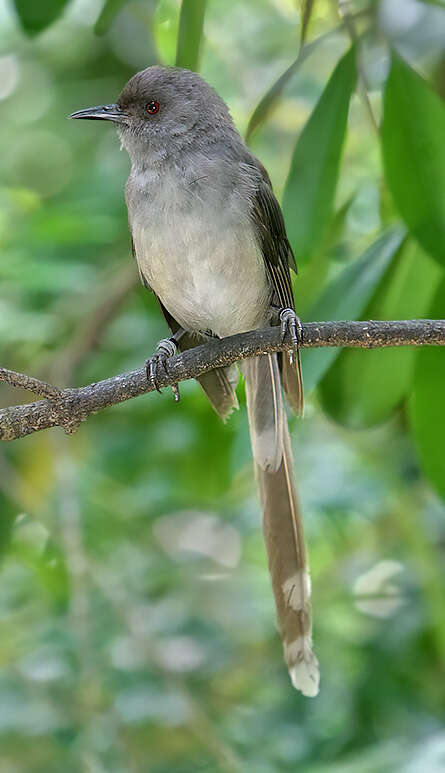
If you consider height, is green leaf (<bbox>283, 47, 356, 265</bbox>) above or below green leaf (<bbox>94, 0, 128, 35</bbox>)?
below

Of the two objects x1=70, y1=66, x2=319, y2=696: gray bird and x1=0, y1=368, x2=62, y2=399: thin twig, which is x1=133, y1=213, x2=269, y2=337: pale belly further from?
x1=0, y1=368, x2=62, y2=399: thin twig

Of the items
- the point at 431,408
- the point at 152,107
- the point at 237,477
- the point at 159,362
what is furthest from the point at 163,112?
the point at 237,477

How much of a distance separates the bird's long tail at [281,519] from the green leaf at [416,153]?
969 millimetres

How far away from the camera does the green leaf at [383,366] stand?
296 cm

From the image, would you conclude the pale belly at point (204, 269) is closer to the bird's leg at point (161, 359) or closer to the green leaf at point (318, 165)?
the bird's leg at point (161, 359)

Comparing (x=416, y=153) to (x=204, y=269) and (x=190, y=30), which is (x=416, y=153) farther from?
(x=204, y=269)

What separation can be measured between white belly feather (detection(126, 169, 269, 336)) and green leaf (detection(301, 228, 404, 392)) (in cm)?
30

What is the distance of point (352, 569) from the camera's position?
419cm

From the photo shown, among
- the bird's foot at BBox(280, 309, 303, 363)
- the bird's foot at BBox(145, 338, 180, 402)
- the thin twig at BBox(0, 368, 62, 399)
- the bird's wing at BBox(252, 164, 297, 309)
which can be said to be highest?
the bird's wing at BBox(252, 164, 297, 309)

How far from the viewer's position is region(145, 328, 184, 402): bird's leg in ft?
8.09

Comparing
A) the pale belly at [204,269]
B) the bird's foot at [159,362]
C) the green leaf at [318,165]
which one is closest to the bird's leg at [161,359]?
the bird's foot at [159,362]

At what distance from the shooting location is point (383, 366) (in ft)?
10.1

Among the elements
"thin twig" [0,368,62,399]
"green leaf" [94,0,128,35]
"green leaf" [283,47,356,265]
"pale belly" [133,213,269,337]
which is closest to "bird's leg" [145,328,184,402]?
"pale belly" [133,213,269,337]

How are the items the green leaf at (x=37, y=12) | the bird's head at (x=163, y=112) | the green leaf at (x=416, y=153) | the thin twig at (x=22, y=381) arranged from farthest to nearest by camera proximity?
the bird's head at (x=163, y=112) → the green leaf at (x=37, y=12) → the green leaf at (x=416, y=153) → the thin twig at (x=22, y=381)
